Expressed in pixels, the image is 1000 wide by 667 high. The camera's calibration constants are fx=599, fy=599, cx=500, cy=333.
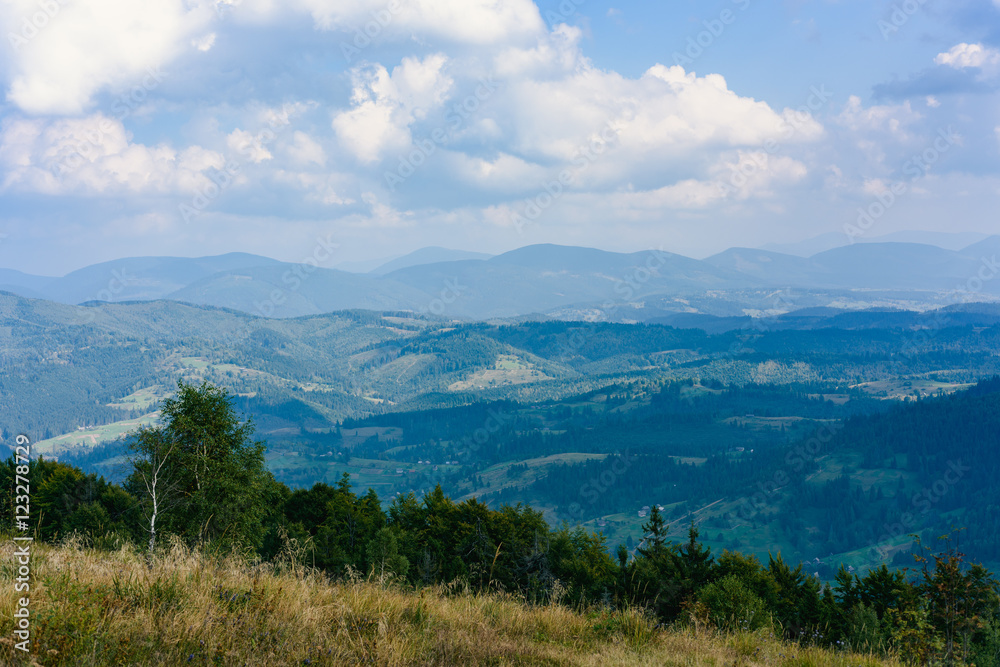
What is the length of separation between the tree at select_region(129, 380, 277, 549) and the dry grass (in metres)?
14.3

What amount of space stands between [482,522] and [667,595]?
1832 centimetres

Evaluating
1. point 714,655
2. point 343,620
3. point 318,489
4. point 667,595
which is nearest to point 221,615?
point 343,620

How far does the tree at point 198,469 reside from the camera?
939 inches

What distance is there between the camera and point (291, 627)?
722 cm

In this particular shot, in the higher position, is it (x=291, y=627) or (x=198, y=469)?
(x=291, y=627)

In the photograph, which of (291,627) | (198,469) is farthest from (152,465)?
(291,627)

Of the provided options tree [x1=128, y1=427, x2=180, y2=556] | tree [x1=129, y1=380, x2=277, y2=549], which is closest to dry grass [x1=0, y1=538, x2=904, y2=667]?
tree [x1=128, y1=427, x2=180, y2=556]

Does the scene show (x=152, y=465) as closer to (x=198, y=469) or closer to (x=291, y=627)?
(x=198, y=469)

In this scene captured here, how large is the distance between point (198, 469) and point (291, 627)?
65.0ft

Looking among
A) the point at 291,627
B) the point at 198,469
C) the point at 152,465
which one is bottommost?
the point at 198,469

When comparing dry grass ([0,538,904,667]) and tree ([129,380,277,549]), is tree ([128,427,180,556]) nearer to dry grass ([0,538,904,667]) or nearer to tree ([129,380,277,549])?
tree ([129,380,277,549])

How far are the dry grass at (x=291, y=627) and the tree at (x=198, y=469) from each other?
1427 cm

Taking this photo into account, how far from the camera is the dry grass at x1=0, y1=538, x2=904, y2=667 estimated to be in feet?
20.7

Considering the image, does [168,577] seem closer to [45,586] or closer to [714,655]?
[45,586]
